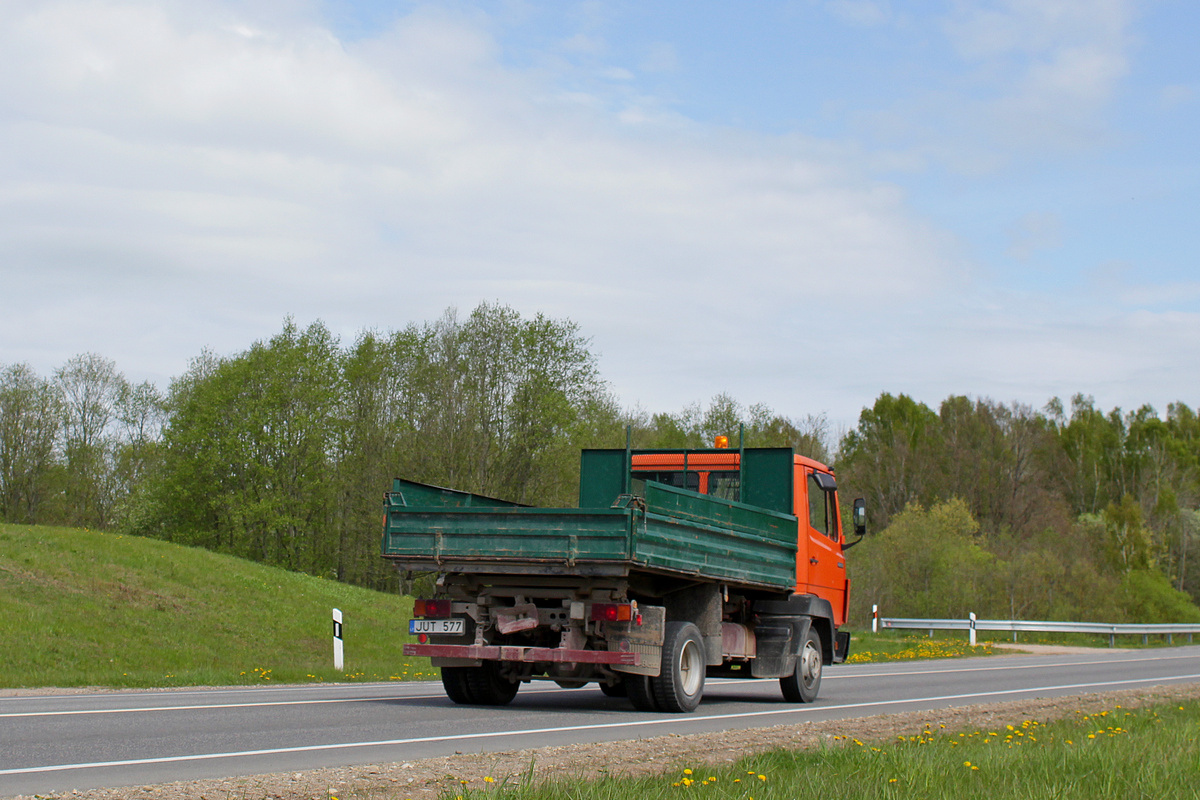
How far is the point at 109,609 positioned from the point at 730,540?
16.5 m

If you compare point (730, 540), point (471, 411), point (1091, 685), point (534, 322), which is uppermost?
point (534, 322)

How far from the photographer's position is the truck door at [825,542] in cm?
1467

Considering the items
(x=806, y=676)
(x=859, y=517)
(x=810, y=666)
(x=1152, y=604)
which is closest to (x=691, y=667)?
(x=806, y=676)

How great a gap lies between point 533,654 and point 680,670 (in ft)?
5.06

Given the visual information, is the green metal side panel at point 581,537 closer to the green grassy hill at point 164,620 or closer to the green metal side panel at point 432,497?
the green metal side panel at point 432,497

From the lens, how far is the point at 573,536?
35.7ft

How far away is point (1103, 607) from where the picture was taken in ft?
152

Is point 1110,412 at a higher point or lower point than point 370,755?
higher

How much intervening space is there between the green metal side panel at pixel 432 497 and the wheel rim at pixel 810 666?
13.5ft

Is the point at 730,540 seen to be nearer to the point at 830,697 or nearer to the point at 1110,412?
the point at 830,697

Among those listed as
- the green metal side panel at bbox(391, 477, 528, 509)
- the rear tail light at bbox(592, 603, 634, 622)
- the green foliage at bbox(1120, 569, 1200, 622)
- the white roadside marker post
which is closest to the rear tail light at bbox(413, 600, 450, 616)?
the green metal side panel at bbox(391, 477, 528, 509)

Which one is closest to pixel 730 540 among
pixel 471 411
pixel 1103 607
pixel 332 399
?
pixel 471 411

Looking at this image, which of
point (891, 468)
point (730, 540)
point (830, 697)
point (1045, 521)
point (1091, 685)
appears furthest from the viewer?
point (891, 468)

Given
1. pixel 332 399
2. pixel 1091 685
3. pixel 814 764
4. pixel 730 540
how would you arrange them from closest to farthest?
pixel 814 764, pixel 730 540, pixel 1091 685, pixel 332 399
